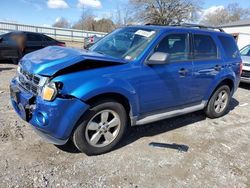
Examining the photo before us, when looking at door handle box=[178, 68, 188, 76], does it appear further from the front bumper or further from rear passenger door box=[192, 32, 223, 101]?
the front bumper

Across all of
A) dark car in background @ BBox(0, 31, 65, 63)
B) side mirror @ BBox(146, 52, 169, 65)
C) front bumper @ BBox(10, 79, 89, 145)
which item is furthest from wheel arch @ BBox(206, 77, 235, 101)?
dark car in background @ BBox(0, 31, 65, 63)

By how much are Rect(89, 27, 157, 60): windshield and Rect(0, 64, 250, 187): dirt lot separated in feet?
4.63

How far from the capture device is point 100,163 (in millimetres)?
3361

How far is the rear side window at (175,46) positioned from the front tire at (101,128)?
46.9 inches

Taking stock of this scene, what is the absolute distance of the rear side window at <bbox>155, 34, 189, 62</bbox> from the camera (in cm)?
398

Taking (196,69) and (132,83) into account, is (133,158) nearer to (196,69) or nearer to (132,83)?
(132,83)

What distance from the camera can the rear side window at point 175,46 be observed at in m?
3.98

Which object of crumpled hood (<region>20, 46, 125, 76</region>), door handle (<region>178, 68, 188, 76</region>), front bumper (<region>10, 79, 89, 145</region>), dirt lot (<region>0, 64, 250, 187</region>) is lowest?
dirt lot (<region>0, 64, 250, 187</region>)

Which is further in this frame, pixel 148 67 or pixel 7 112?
pixel 7 112

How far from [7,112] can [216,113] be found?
434 cm

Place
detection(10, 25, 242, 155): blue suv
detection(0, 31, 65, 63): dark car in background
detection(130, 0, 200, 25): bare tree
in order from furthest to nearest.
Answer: detection(130, 0, 200, 25): bare tree
detection(0, 31, 65, 63): dark car in background
detection(10, 25, 242, 155): blue suv

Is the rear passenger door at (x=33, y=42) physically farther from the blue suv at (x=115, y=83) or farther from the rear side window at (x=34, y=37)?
the blue suv at (x=115, y=83)

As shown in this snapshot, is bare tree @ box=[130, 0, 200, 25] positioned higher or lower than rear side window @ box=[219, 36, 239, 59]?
higher

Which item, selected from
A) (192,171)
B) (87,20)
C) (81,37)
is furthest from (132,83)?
(87,20)
